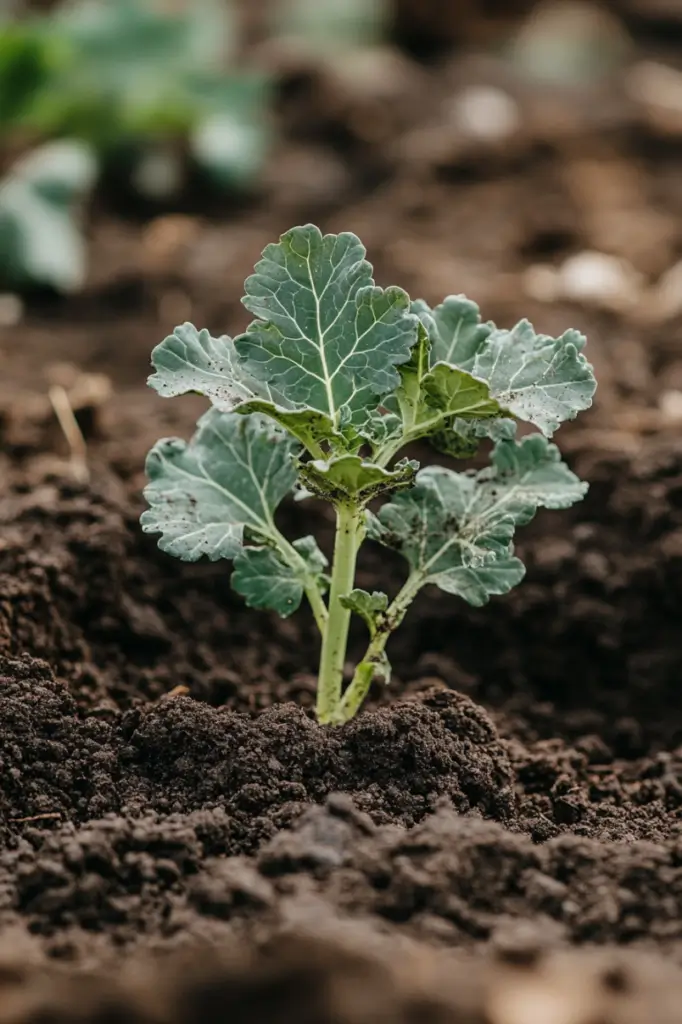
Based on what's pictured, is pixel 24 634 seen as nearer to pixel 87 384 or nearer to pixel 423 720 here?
pixel 423 720

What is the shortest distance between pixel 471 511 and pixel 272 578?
1.14 feet

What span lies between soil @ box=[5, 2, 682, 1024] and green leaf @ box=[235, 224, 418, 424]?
530 mm

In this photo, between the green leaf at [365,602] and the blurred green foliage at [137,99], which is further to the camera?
the blurred green foliage at [137,99]

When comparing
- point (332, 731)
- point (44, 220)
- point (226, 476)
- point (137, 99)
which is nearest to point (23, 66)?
point (137, 99)

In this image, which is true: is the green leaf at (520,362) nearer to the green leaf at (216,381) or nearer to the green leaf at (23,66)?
the green leaf at (216,381)

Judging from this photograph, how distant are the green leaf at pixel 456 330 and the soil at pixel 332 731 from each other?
1.86ft

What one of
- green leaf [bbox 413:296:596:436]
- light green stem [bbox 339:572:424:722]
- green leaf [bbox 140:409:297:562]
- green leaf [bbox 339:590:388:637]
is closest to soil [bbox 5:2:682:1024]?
light green stem [bbox 339:572:424:722]

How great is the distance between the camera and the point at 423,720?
1927mm

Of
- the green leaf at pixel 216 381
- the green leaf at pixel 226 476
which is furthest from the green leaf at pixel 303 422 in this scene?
the green leaf at pixel 226 476

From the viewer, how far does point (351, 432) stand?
1817mm

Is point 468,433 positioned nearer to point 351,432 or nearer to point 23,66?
point 351,432

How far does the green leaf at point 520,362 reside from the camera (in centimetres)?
180

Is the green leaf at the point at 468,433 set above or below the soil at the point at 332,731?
above

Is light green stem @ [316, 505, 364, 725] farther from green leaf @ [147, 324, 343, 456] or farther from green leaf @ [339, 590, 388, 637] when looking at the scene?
green leaf @ [147, 324, 343, 456]
